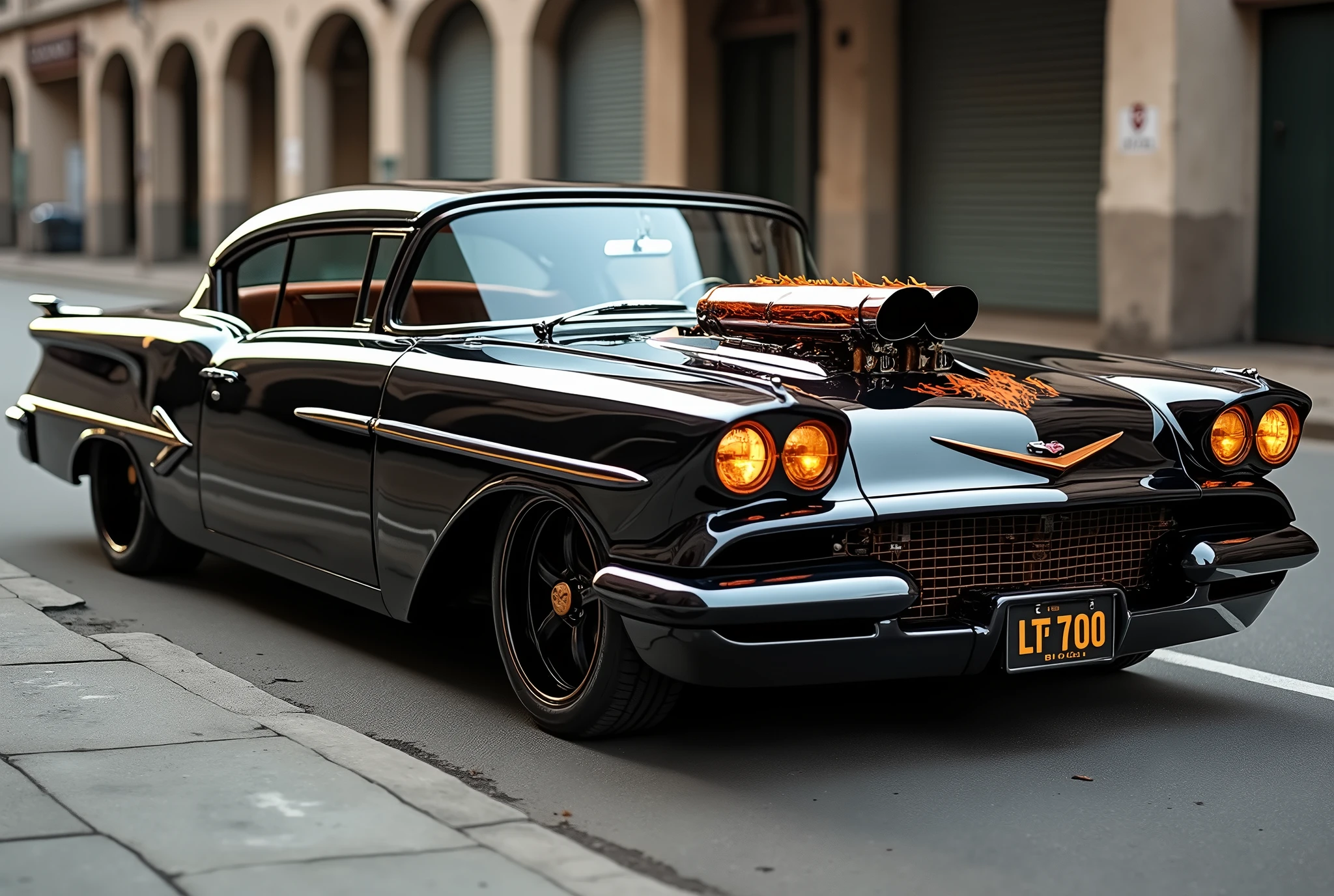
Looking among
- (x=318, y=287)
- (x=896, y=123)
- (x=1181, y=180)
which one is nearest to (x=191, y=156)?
(x=896, y=123)

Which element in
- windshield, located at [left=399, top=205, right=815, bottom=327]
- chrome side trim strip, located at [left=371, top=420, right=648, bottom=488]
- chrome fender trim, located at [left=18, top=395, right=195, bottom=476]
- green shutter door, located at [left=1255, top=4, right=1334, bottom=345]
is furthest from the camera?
green shutter door, located at [left=1255, top=4, right=1334, bottom=345]

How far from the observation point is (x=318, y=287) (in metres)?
6.26

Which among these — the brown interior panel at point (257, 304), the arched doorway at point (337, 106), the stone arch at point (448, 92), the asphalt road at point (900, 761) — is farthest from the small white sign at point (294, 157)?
the asphalt road at point (900, 761)

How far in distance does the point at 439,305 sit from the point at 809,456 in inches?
64.5

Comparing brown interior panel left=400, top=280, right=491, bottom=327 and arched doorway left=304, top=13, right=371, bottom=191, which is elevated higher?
arched doorway left=304, top=13, right=371, bottom=191

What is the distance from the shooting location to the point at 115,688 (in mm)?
4727

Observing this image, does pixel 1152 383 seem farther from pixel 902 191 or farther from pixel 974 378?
pixel 902 191

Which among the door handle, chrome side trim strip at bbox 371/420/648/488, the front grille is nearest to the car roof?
the door handle

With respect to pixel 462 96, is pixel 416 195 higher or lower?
lower

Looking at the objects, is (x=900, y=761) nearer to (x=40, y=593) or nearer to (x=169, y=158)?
(x=40, y=593)

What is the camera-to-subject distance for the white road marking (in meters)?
5.16

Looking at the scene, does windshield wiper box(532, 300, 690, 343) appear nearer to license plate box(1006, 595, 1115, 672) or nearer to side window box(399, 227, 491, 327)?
side window box(399, 227, 491, 327)

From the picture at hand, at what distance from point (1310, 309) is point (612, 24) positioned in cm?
1158

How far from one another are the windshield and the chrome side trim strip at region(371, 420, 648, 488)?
1.62 feet
